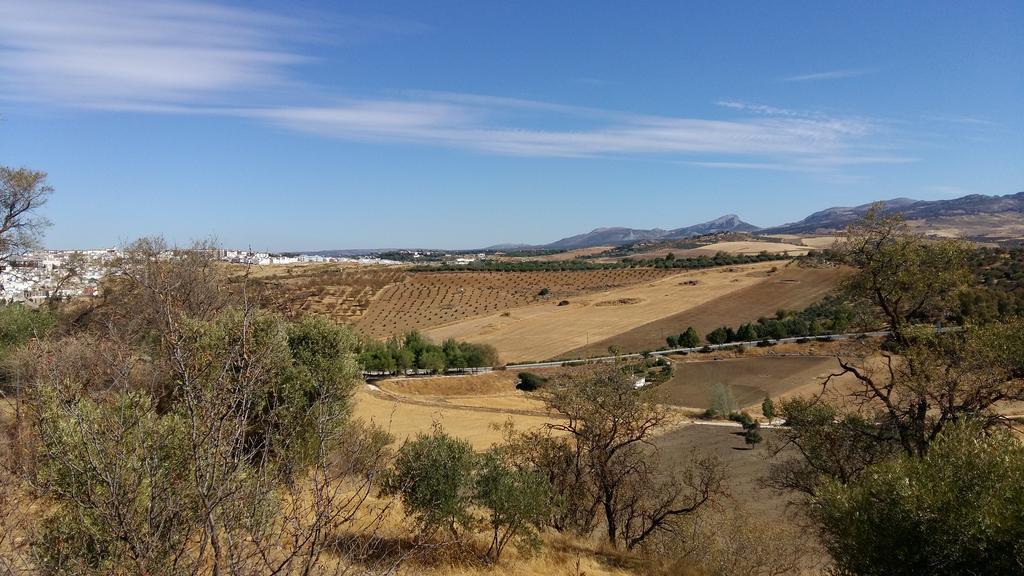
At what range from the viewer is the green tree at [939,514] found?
6340 mm

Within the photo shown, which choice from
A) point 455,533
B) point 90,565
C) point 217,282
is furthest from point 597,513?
point 217,282

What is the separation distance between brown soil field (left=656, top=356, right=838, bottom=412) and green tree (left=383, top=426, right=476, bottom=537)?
98.4 ft

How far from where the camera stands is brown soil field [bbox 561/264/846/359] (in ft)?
203

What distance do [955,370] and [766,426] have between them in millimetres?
25357

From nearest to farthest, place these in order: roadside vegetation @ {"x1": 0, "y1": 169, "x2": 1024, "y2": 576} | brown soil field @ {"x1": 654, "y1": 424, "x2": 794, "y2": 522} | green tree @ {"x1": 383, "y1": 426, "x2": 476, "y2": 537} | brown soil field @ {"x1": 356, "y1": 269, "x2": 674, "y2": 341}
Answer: roadside vegetation @ {"x1": 0, "y1": 169, "x2": 1024, "y2": 576} < green tree @ {"x1": 383, "y1": 426, "x2": 476, "y2": 537} < brown soil field @ {"x1": 654, "y1": 424, "x2": 794, "y2": 522} < brown soil field @ {"x1": 356, "y1": 269, "x2": 674, "y2": 341}

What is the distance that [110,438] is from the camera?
4.47 m

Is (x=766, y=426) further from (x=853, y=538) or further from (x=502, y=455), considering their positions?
(x=853, y=538)

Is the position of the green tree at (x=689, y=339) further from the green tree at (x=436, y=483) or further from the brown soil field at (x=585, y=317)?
the green tree at (x=436, y=483)

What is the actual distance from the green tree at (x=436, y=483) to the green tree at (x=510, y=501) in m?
0.37

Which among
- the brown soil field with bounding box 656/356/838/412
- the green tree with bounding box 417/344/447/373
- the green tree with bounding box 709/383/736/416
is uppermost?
the green tree with bounding box 417/344/447/373

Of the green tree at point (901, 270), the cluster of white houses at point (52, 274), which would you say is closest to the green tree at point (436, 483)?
the green tree at point (901, 270)

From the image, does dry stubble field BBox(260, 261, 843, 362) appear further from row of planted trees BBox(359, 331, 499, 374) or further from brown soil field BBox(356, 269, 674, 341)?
row of planted trees BBox(359, 331, 499, 374)

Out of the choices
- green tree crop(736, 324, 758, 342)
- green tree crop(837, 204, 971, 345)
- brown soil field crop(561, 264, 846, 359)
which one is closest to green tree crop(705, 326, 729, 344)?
green tree crop(736, 324, 758, 342)

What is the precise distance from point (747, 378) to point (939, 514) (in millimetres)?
43494
